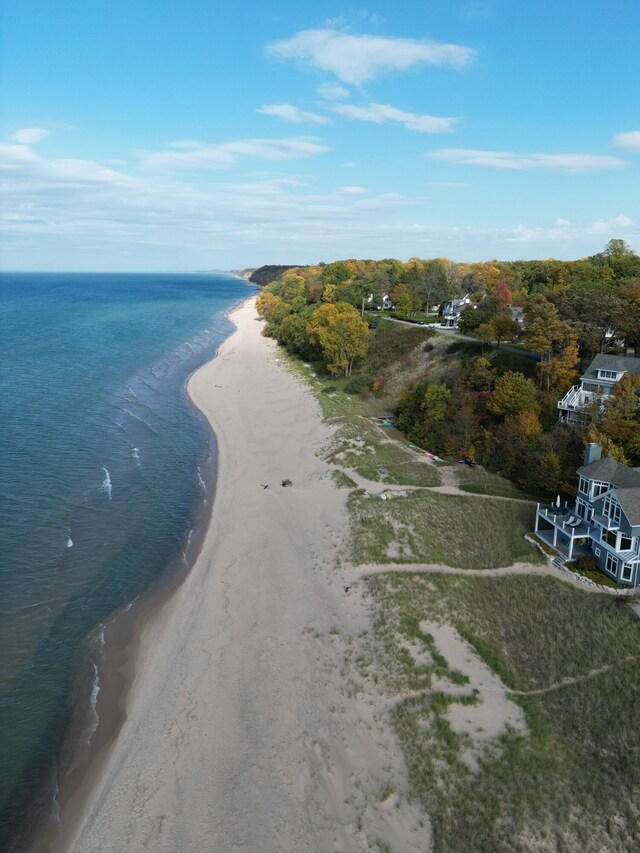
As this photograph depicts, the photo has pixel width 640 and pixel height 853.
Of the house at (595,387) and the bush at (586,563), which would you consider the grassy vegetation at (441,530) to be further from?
the house at (595,387)

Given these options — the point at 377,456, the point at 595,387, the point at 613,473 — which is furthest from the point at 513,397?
the point at 613,473

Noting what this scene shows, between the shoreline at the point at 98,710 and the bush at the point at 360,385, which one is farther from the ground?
the bush at the point at 360,385

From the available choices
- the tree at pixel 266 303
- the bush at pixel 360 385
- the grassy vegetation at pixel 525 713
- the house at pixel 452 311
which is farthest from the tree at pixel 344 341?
the tree at pixel 266 303

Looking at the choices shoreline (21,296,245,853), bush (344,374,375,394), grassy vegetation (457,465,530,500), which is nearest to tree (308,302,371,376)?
bush (344,374,375,394)

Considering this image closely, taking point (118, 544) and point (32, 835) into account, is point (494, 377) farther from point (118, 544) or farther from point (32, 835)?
point (32, 835)

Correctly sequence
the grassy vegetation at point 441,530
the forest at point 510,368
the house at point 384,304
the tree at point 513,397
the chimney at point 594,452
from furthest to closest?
1. the house at point 384,304
2. the tree at point 513,397
3. the forest at point 510,368
4. the chimney at point 594,452
5. the grassy vegetation at point 441,530

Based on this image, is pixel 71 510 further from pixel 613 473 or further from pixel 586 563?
pixel 613 473
